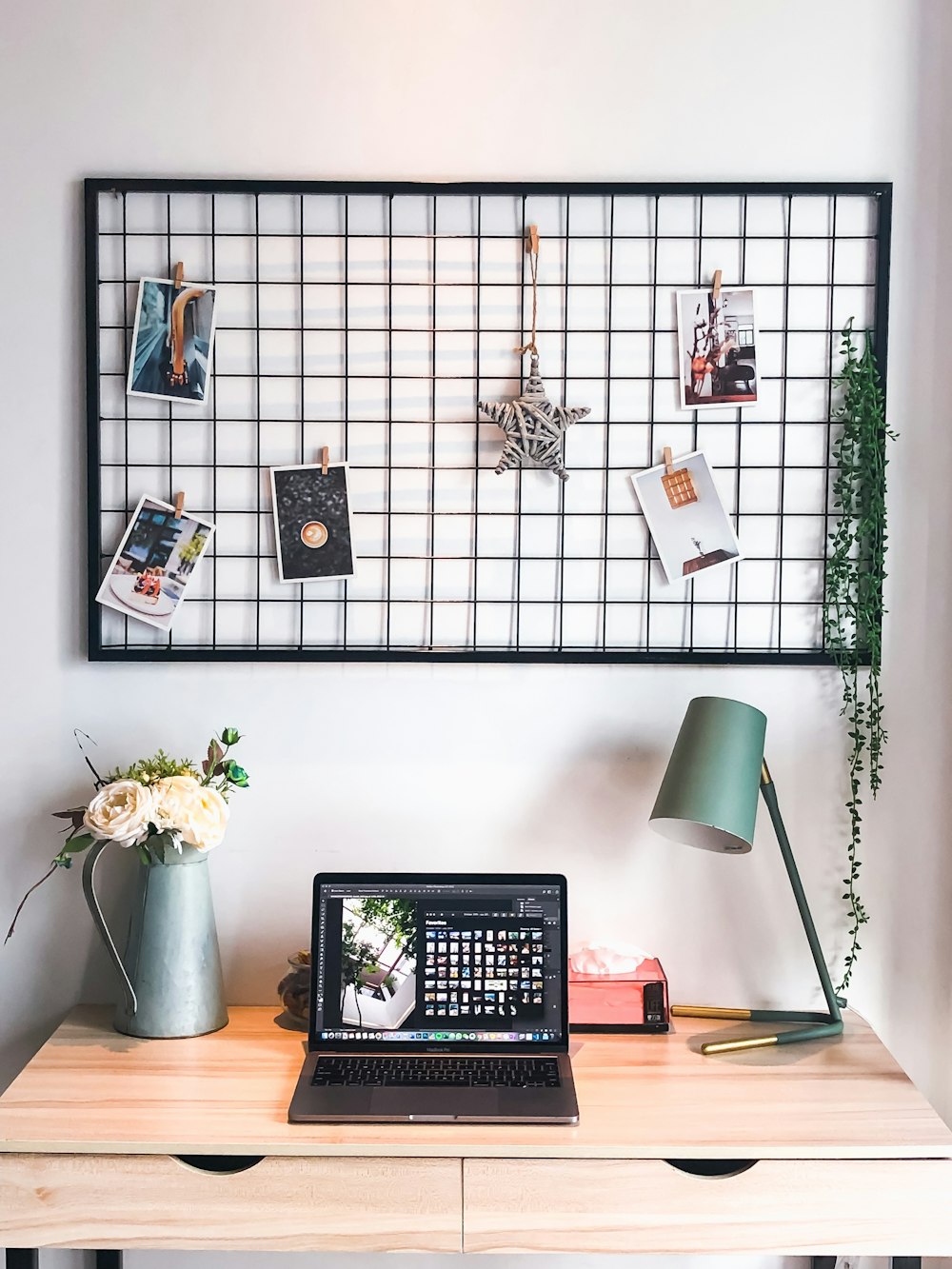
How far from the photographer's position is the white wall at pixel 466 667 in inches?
65.3

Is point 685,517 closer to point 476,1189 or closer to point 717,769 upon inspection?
point 717,769

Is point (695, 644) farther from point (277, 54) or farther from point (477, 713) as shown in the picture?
point (277, 54)

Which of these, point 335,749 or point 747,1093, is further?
point 335,749

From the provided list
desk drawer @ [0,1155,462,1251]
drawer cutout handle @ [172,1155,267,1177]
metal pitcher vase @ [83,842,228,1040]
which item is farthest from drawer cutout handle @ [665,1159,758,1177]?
metal pitcher vase @ [83,842,228,1040]

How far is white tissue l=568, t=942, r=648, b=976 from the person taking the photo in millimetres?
1604

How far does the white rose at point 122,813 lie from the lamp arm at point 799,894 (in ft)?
2.81

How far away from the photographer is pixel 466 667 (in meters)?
1.71

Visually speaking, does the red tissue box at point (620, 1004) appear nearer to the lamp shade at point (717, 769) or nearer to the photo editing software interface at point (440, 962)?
the photo editing software interface at point (440, 962)

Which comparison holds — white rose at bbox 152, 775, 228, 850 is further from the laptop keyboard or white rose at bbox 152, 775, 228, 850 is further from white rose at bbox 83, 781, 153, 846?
the laptop keyboard

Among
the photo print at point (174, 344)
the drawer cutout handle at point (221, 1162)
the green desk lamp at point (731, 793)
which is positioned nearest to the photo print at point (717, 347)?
the green desk lamp at point (731, 793)

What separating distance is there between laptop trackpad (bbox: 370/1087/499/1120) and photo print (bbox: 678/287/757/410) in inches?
39.5

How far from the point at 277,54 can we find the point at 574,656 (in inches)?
39.1

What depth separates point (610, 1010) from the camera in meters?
1.59

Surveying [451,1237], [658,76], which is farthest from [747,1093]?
[658,76]
